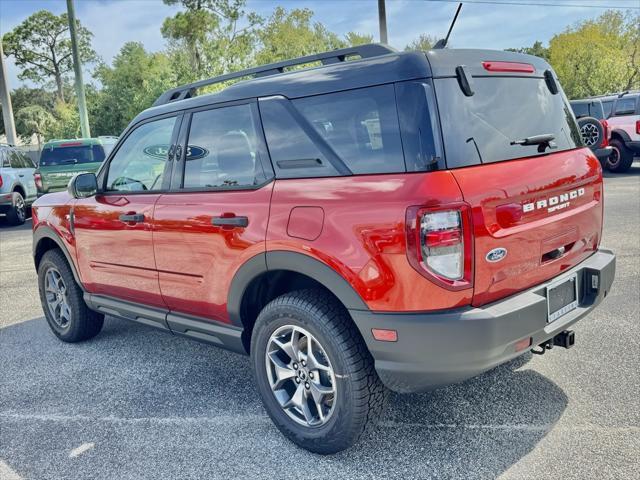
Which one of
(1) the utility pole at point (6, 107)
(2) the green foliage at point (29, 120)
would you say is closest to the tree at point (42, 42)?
(2) the green foliage at point (29, 120)

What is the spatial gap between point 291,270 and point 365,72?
1008mm

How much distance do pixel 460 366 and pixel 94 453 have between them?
1.98m

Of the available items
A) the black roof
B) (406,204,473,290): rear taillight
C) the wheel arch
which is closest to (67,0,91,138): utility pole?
the black roof

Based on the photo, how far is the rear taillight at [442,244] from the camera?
238cm

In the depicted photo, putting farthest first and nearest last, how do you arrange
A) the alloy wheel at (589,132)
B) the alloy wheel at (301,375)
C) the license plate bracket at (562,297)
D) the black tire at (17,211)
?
1. the black tire at (17,211)
2. the alloy wheel at (589,132)
3. the alloy wheel at (301,375)
4. the license plate bracket at (562,297)

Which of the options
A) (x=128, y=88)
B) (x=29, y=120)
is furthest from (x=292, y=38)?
(x=29, y=120)

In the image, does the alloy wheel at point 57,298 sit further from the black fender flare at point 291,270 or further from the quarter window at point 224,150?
the black fender flare at point 291,270

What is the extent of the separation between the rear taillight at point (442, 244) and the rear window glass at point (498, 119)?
0.78 feet

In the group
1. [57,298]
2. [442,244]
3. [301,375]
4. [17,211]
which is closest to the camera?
[442,244]

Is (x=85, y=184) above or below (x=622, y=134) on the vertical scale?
above

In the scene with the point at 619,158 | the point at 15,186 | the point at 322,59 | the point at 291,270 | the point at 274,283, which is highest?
the point at 322,59

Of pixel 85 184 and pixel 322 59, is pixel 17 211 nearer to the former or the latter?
pixel 85 184

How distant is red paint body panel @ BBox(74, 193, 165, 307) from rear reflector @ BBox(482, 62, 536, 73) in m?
2.11

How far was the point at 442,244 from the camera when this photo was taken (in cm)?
239
